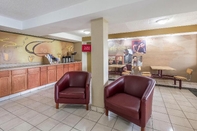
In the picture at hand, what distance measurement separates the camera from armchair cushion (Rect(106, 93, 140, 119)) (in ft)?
5.54

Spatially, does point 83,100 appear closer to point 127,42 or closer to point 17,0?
point 17,0

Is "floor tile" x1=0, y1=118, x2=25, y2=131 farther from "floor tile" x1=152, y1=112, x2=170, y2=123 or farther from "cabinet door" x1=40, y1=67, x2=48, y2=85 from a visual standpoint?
"floor tile" x1=152, y1=112, x2=170, y2=123

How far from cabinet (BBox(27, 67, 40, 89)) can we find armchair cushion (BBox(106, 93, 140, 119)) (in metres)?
3.03

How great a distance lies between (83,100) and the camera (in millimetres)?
2391

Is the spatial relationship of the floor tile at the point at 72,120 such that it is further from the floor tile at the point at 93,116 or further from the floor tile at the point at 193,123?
the floor tile at the point at 193,123

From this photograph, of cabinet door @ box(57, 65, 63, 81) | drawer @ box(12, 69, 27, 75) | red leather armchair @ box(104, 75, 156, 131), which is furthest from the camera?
cabinet door @ box(57, 65, 63, 81)

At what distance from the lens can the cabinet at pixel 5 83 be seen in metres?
2.94

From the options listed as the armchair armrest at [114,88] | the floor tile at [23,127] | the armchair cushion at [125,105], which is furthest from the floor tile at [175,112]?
the floor tile at [23,127]

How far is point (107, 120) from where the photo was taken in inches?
80.7

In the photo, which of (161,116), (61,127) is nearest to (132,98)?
(161,116)

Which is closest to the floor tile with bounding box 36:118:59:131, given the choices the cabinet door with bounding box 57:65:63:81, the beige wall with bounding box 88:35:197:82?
the cabinet door with bounding box 57:65:63:81

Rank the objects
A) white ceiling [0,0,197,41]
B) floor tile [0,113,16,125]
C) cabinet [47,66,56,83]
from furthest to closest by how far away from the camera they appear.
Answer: cabinet [47,66,56,83] < floor tile [0,113,16,125] < white ceiling [0,0,197,41]

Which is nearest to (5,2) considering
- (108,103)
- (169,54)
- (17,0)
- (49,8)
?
(17,0)

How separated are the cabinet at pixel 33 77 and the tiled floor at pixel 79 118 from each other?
84 cm
